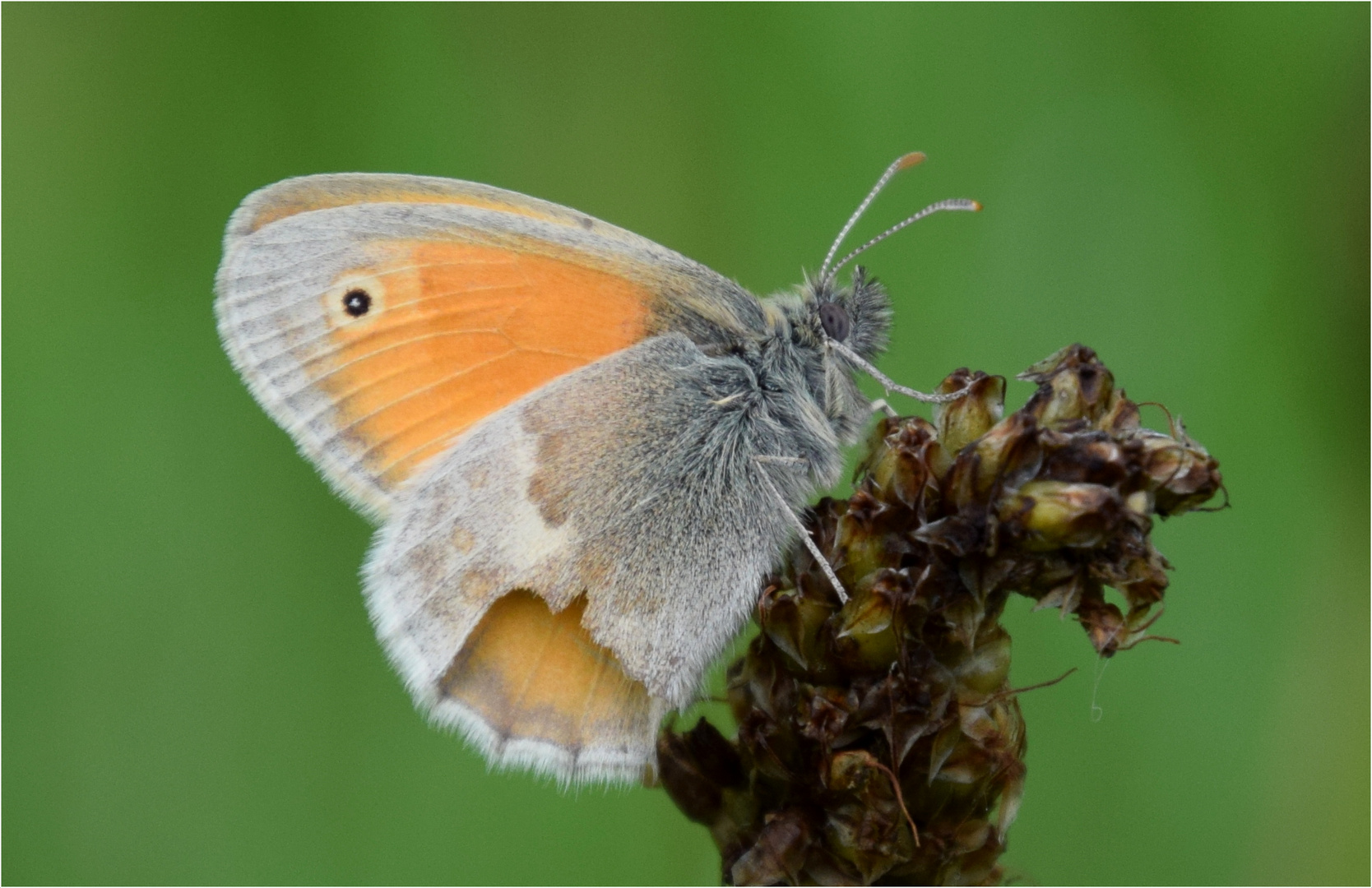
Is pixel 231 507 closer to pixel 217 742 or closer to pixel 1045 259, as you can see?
pixel 217 742

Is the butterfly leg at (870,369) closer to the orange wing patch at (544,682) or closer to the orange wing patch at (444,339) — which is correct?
the orange wing patch at (444,339)

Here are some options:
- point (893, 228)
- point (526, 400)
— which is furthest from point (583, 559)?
point (893, 228)

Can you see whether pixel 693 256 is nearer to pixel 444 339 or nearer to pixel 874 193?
pixel 874 193

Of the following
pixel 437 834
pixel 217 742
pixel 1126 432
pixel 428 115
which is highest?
pixel 428 115

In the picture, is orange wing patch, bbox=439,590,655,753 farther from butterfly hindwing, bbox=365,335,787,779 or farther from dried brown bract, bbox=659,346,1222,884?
dried brown bract, bbox=659,346,1222,884

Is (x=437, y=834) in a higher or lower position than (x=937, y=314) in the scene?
lower

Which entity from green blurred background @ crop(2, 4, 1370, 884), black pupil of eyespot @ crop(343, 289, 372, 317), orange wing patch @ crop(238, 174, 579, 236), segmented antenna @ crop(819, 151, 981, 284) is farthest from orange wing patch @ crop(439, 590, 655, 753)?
segmented antenna @ crop(819, 151, 981, 284)

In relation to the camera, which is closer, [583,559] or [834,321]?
[583,559]

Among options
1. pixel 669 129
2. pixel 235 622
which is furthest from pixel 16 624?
pixel 669 129
